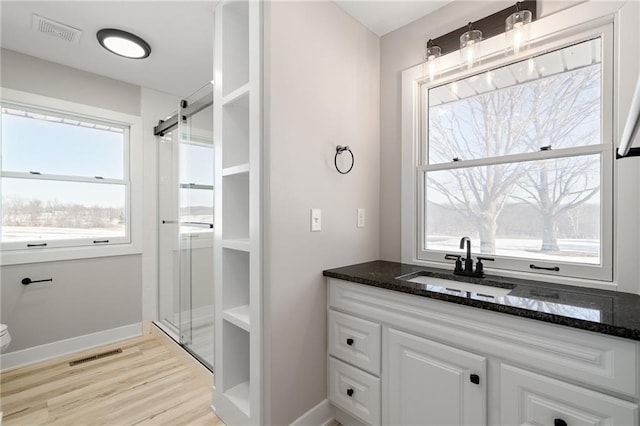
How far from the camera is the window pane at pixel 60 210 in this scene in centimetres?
238

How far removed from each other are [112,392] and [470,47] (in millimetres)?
3216

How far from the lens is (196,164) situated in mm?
2564

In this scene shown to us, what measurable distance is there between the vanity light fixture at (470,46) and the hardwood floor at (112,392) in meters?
2.63

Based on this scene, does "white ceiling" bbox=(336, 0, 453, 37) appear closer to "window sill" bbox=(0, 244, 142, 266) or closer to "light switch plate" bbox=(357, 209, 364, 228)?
"light switch plate" bbox=(357, 209, 364, 228)

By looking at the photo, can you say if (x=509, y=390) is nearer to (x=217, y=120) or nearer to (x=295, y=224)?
(x=295, y=224)

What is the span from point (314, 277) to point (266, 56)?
1.23 meters

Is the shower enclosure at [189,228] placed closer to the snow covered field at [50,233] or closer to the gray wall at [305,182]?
the snow covered field at [50,233]

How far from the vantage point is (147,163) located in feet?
10.0

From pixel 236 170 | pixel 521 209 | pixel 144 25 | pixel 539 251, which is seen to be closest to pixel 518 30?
pixel 521 209

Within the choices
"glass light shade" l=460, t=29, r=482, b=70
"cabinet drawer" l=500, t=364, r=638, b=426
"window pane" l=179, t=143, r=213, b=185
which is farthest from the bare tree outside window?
"window pane" l=179, t=143, r=213, b=185

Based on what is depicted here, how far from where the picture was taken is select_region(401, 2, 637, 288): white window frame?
4.43 feet

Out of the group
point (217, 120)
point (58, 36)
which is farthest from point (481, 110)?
point (58, 36)

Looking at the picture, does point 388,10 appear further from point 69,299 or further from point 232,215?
point 69,299

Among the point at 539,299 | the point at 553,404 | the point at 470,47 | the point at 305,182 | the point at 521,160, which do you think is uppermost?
the point at 470,47
